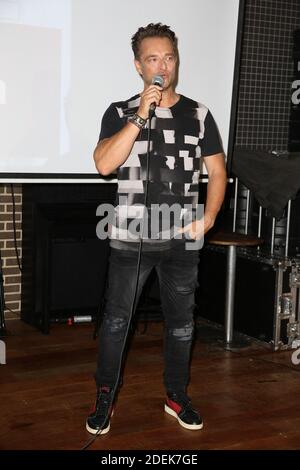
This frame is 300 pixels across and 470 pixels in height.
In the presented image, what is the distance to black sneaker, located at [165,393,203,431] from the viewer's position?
8.43 feet

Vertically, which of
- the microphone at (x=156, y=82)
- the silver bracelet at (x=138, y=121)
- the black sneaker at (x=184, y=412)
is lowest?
the black sneaker at (x=184, y=412)

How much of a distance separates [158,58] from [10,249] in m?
2.28

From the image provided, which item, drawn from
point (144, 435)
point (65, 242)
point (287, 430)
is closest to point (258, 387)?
point (287, 430)

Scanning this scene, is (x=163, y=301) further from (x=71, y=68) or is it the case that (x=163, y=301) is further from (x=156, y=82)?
(x=71, y=68)

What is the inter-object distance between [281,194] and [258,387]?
3.70ft

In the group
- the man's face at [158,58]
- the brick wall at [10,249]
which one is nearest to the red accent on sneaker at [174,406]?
the man's face at [158,58]

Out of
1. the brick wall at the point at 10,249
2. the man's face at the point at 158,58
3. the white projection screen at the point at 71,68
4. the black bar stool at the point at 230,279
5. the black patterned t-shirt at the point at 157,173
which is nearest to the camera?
the man's face at the point at 158,58

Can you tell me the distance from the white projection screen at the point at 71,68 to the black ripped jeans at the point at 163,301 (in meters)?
0.90

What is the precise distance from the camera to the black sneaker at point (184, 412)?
257cm

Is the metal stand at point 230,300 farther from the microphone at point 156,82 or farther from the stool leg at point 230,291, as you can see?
the microphone at point 156,82

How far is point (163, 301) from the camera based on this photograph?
2.59 meters

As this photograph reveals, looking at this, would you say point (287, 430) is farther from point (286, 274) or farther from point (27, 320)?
point (27, 320)

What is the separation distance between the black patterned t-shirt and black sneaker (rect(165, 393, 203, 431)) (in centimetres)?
65

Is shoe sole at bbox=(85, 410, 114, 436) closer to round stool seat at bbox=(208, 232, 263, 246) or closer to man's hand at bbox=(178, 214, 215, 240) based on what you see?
man's hand at bbox=(178, 214, 215, 240)
